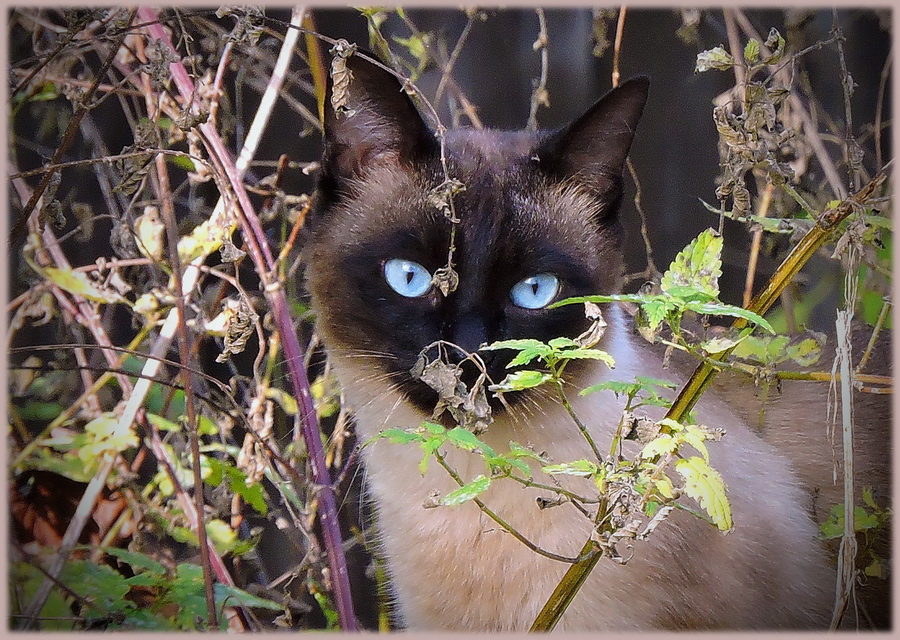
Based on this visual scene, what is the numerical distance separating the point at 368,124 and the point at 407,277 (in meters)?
0.23

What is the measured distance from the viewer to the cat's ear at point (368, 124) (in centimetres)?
108

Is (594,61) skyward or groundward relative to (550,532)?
skyward

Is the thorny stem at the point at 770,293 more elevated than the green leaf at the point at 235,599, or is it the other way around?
the thorny stem at the point at 770,293

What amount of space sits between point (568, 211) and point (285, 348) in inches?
20.7

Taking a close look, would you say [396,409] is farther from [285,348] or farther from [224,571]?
[224,571]

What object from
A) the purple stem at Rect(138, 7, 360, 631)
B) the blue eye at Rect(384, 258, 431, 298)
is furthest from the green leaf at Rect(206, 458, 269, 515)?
the blue eye at Rect(384, 258, 431, 298)

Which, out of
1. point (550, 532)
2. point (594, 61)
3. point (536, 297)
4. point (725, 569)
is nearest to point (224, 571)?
point (550, 532)

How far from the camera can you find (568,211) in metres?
1.20

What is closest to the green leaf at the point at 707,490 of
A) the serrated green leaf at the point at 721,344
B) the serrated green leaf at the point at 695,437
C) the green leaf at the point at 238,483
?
the serrated green leaf at the point at 695,437

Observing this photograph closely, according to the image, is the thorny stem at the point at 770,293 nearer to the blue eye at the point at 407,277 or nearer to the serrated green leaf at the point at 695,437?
the serrated green leaf at the point at 695,437

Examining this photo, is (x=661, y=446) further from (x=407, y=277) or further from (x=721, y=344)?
(x=407, y=277)

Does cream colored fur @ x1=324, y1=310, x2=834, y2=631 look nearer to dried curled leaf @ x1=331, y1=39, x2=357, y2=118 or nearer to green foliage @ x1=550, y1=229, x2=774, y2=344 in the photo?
green foliage @ x1=550, y1=229, x2=774, y2=344

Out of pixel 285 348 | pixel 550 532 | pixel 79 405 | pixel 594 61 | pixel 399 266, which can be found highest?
pixel 594 61

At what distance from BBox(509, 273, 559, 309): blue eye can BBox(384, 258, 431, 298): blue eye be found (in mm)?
128
